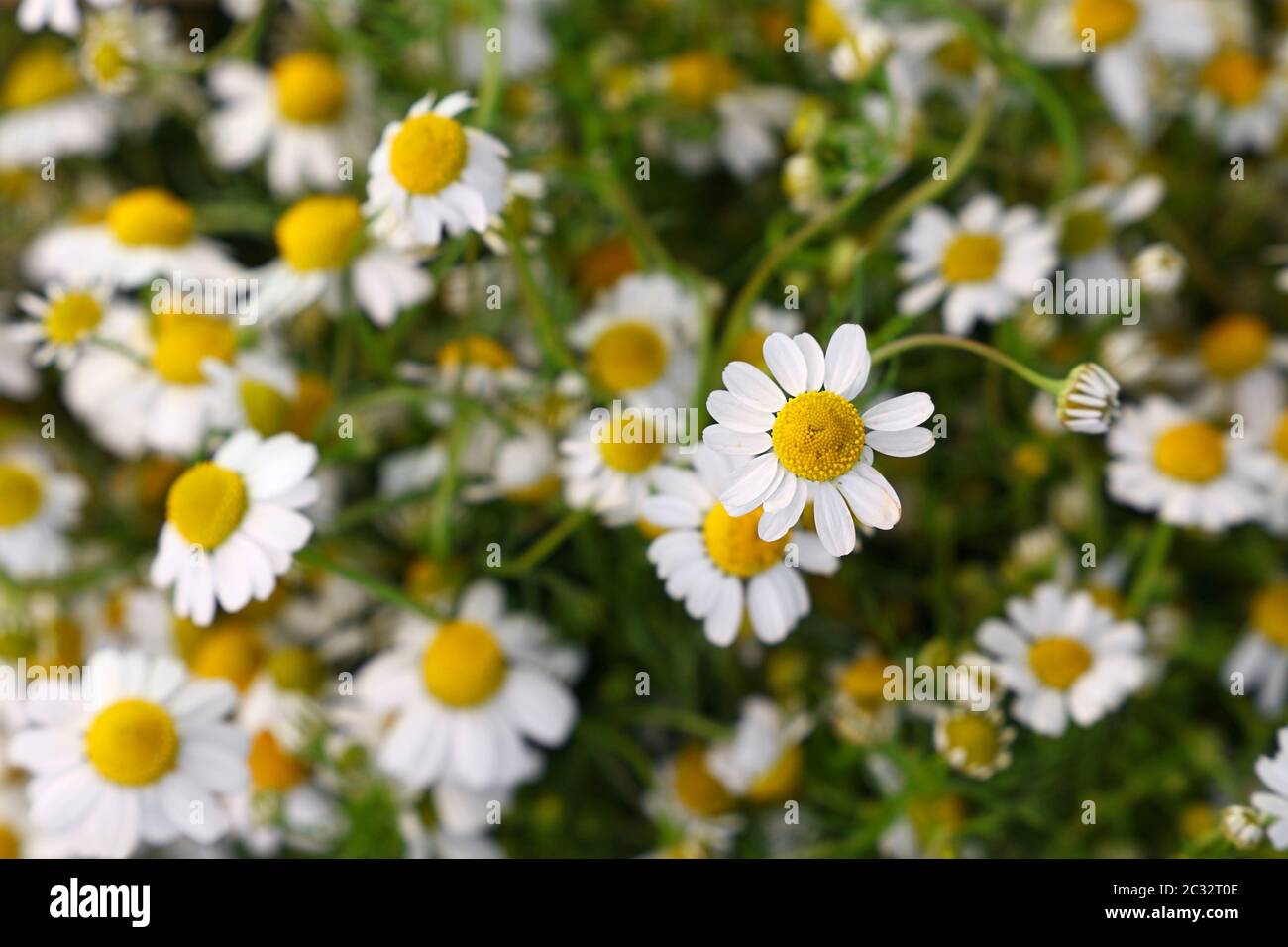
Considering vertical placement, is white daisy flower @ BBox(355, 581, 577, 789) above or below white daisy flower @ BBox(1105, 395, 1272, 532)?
below

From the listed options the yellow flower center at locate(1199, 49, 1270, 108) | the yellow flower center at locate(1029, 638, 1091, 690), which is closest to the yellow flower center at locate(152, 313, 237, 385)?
the yellow flower center at locate(1029, 638, 1091, 690)

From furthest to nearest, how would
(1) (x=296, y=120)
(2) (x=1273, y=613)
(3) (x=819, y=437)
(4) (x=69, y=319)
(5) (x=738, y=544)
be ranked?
(1) (x=296, y=120) → (2) (x=1273, y=613) → (4) (x=69, y=319) → (5) (x=738, y=544) → (3) (x=819, y=437)

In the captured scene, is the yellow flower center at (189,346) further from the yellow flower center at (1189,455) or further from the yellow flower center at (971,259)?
the yellow flower center at (1189,455)

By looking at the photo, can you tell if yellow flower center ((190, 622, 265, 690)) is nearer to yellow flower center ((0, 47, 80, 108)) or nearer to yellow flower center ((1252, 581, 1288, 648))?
yellow flower center ((0, 47, 80, 108))

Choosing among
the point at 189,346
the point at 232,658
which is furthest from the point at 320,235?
the point at 232,658

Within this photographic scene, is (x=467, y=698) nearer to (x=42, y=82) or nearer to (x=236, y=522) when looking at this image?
(x=236, y=522)

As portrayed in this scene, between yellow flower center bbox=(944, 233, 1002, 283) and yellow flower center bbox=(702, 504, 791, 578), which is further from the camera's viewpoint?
yellow flower center bbox=(944, 233, 1002, 283)

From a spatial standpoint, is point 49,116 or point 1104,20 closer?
point 1104,20
